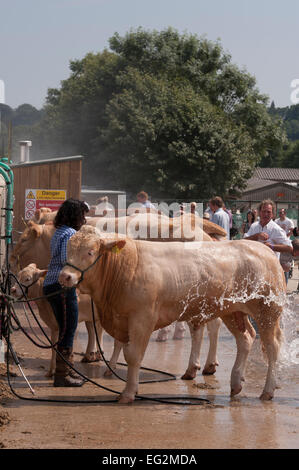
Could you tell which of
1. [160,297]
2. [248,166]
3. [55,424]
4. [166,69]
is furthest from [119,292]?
[166,69]

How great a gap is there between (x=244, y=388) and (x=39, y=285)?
2.89 metres

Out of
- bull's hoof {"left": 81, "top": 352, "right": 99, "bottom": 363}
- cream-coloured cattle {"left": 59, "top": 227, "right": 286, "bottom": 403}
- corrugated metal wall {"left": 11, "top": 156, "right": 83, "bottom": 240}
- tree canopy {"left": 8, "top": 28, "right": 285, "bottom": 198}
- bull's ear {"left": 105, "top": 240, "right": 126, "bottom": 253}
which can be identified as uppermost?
tree canopy {"left": 8, "top": 28, "right": 285, "bottom": 198}

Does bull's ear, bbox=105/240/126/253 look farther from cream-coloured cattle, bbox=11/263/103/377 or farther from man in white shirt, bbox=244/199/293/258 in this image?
man in white shirt, bbox=244/199/293/258

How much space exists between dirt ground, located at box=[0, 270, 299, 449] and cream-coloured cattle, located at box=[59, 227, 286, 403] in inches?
15.9

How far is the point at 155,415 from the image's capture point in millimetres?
7000

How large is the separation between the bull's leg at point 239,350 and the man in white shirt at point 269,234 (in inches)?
118

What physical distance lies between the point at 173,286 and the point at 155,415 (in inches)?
54.3

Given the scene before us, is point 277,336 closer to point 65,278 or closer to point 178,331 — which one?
point 65,278

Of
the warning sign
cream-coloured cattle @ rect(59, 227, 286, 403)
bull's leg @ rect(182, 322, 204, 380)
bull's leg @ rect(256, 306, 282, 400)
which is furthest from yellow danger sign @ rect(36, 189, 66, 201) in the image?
bull's leg @ rect(256, 306, 282, 400)

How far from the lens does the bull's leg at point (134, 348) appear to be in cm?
746

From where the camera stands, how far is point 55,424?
652 cm

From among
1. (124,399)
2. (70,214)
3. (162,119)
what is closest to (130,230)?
(70,214)

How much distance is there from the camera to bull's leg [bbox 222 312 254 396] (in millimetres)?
8086

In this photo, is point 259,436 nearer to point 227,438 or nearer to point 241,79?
point 227,438
